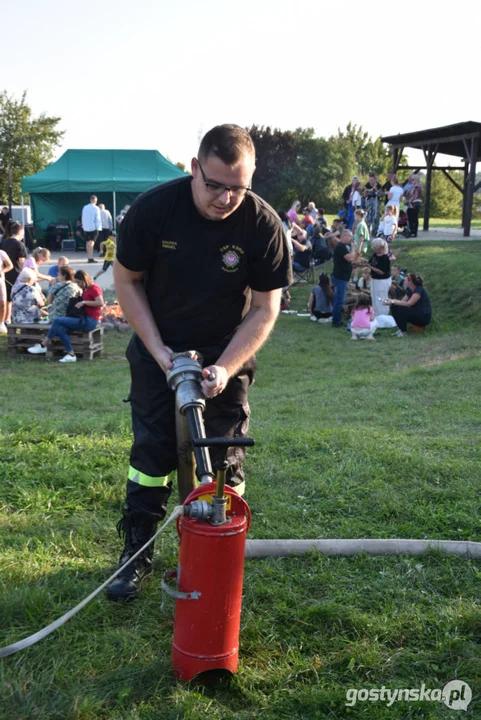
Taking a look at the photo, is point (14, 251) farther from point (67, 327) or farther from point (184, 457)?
point (184, 457)

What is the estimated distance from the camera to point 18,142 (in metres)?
41.5

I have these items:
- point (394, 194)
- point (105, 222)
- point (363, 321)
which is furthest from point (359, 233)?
point (105, 222)

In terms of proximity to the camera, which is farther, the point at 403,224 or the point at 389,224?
the point at 403,224

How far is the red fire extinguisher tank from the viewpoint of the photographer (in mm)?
2611

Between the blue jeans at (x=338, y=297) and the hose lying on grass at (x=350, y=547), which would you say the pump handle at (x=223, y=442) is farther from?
the blue jeans at (x=338, y=297)

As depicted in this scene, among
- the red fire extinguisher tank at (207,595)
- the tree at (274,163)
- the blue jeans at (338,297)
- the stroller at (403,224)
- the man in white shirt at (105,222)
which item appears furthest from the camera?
the tree at (274,163)

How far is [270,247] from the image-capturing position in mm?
3268

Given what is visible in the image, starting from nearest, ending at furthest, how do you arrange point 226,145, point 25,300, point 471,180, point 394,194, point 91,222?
point 226,145 < point 25,300 < point 394,194 < point 471,180 < point 91,222

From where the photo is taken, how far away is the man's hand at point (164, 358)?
3.08 metres

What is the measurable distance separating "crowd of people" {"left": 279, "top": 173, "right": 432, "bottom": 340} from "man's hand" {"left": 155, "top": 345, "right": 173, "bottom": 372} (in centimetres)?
951

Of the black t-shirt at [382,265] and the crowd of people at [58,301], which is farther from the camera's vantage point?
the black t-shirt at [382,265]

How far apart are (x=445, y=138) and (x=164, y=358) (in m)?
22.0

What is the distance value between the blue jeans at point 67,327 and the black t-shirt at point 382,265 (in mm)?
6427

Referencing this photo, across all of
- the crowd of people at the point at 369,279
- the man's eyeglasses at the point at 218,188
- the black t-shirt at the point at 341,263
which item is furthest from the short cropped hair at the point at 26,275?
the man's eyeglasses at the point at 218,188
